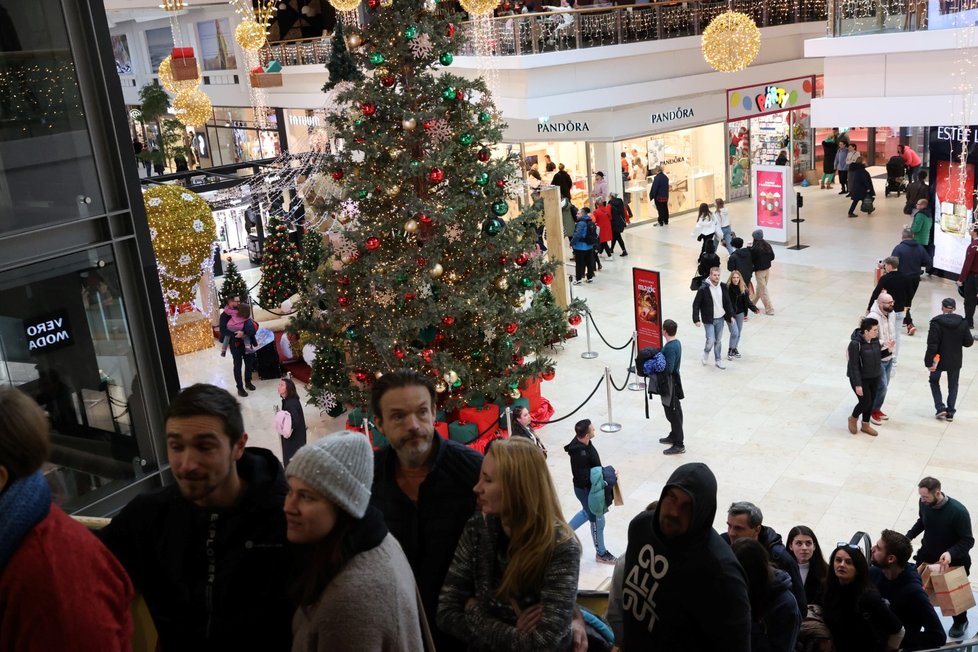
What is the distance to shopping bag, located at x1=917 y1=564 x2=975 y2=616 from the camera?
259 inches

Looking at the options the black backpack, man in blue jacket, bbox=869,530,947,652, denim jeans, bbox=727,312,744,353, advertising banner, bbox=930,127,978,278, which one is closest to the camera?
man in blue jacket, bbox=869,530,947,652

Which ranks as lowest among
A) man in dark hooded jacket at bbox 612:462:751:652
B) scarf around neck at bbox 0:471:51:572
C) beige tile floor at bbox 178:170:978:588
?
beige tile floor at bbox 178:170:978:588

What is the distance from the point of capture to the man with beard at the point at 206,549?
8.41ft

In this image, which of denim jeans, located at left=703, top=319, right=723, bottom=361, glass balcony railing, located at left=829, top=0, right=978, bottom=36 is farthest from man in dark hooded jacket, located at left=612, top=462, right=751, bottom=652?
glass balcony railing, located at left=829, top=0, right=978, bottom=36

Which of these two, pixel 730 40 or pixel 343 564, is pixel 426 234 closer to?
pixel 343 564

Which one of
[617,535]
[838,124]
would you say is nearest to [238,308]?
[617,535]

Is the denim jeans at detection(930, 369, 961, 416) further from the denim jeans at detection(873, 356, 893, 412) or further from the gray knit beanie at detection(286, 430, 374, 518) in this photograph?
the gray knit beanie at detection(286, 430, 374, 518)

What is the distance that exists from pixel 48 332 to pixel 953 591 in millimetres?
6109

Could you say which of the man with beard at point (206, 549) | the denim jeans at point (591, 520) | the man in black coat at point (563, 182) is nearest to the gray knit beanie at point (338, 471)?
the man with beard at point (206, 549)

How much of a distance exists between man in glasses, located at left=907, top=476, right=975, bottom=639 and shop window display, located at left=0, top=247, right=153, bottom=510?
550 centimetres

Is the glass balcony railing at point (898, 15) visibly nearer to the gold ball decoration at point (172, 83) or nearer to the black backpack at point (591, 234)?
the black backpack at point (591, 234)

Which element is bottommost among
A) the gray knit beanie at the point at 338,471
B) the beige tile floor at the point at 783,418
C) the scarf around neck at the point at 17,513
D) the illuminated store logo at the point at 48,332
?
the beige tile floor at the point at 783,418

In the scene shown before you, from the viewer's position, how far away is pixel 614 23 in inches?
763

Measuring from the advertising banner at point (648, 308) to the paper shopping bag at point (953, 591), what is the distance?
5.06 metres
